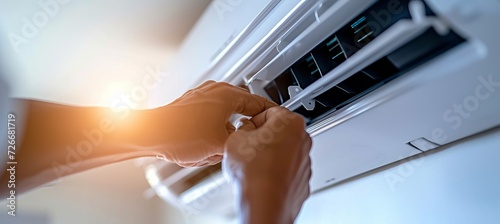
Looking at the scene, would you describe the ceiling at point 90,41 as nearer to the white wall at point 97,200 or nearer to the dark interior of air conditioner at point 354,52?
the white wall at point 97,200

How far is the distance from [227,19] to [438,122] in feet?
1.46

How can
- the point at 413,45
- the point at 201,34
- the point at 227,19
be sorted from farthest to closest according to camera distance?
the point at 201,34
the point at 227,19
the point at 413,45

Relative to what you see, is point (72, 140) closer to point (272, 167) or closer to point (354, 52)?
point (272, 167)

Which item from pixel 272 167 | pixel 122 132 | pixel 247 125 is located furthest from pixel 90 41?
pixel 272 167

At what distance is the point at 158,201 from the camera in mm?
1800

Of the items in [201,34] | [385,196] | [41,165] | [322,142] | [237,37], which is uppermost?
[201,34]

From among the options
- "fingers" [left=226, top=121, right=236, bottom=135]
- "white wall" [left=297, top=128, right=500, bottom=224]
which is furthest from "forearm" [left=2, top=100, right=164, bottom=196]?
"white wall" [left=297, top=128, right=500, bottom=224]

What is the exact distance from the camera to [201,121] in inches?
21.8

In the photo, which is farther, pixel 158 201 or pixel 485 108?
pixel 158 201

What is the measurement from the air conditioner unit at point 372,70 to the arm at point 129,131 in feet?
0.27

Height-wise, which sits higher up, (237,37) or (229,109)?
(237,37)

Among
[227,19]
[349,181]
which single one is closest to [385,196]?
[349,181]

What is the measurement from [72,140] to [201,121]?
0.17 m

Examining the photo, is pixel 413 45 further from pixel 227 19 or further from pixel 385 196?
pixel 227 19
